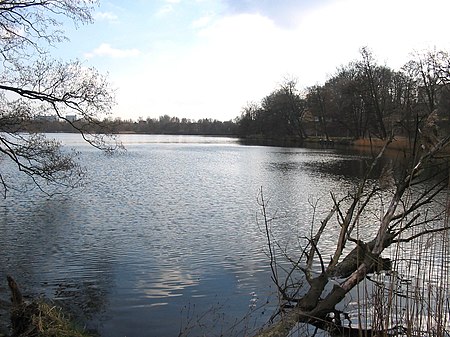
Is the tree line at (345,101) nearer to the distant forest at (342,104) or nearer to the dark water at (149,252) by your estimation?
the distant forest at (342,104)

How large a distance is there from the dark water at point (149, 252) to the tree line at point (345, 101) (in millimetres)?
20006

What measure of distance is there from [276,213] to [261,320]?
320 inches

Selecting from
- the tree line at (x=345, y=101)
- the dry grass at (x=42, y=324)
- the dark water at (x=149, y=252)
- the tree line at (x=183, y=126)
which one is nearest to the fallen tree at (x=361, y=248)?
the dark water at (x=149, y=252)

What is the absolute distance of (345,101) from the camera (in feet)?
203

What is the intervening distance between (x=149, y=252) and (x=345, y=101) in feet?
184

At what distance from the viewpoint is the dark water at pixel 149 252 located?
7074 millimetres

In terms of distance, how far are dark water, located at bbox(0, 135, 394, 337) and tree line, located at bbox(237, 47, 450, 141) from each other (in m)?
20.0

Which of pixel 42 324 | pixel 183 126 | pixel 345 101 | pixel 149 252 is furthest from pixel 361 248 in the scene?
pixel 183 126

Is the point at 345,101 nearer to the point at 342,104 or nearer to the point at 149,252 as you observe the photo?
the point at 342,104

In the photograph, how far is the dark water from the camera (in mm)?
7074

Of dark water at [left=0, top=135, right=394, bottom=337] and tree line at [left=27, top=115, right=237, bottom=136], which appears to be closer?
dark water at [left=0, top=135, right=394, bottom=337]

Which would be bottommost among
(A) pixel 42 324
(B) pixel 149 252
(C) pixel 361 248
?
(B) pixel 149 252

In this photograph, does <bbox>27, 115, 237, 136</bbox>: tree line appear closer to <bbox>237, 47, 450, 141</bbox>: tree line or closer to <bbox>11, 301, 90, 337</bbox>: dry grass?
<bbox>237, 47, 450, 141</bbox>: tree line

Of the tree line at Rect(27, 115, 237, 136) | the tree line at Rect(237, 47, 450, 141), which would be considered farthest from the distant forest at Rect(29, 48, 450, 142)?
the tree line at Rect(27, 115, 237, 136)
